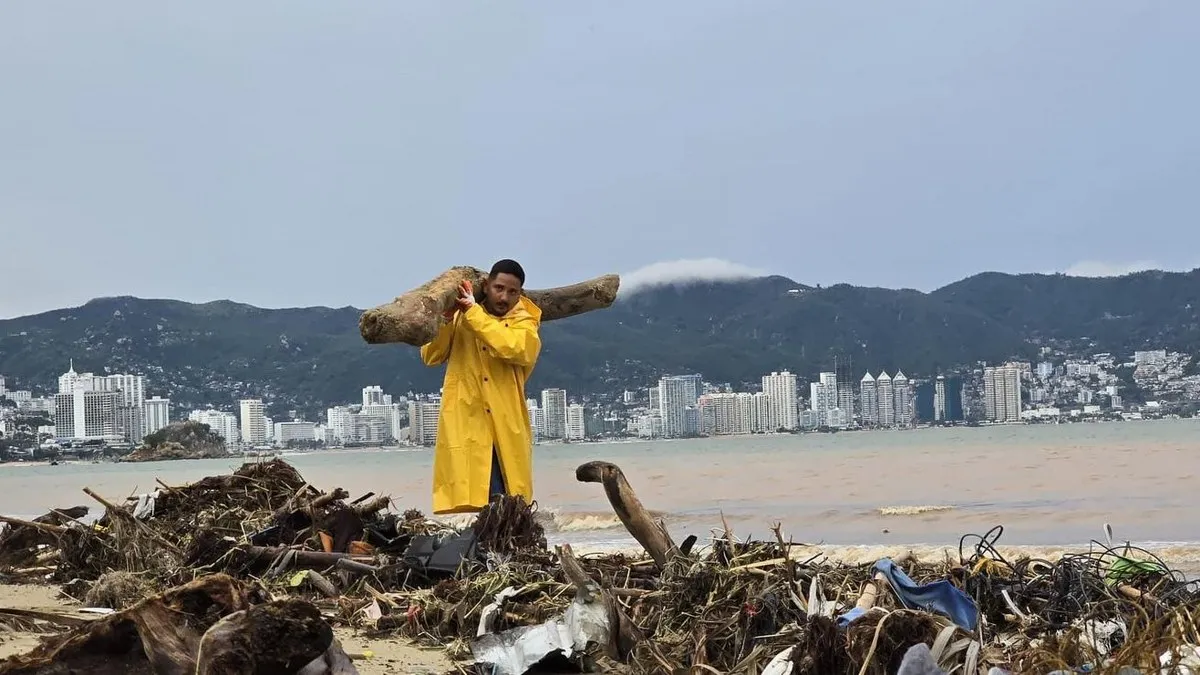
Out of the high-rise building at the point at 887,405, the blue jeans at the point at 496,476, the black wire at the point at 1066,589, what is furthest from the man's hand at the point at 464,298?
the high-rise building at the point at 887,405

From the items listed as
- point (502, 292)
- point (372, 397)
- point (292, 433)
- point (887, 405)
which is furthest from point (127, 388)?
point (502, 292)

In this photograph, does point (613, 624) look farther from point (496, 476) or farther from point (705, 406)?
point (705, 406)

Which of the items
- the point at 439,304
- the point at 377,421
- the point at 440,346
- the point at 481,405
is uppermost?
the point at 439,304

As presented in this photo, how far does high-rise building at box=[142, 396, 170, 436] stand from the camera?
94.4m

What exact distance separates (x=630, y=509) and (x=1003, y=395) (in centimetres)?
10617

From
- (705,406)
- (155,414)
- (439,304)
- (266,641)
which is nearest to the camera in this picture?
(266,641)

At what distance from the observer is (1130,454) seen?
30844mm

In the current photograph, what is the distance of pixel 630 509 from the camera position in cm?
434

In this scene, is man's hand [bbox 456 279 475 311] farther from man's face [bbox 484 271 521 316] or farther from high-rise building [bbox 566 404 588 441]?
high-rise building [bbox 566 404 588 441]

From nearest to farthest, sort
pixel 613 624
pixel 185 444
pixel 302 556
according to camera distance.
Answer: pixel 613 624
pixel 302 556
pixel 185 444

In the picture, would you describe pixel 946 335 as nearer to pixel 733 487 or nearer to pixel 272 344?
pixel 272 344

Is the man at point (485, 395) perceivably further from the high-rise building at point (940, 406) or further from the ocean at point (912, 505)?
the high-rise building at point (940, 406)

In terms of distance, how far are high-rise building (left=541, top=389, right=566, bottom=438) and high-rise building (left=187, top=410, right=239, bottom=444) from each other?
26.4 meters

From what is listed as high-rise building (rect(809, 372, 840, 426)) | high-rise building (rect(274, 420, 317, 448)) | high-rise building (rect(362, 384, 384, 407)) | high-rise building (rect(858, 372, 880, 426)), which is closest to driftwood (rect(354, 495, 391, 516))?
high-rise building (rect(362, 384, 384, 407))
